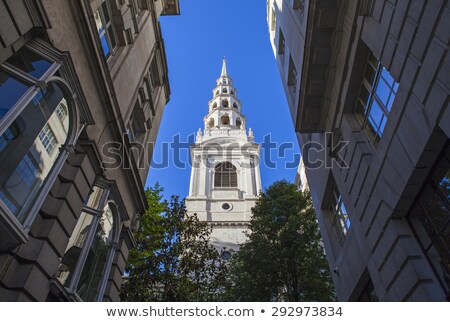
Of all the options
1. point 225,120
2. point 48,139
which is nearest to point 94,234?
point 48,139

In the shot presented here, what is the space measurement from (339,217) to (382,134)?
4.98 metres

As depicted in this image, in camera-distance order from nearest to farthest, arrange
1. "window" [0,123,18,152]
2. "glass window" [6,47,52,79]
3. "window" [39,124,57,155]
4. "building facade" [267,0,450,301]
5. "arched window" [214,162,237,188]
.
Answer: "window" [0,123,18,152]
"building facade" [267,0,450,301]
"glass window" [6,47,52,79]
"window" [39,124,57,155]
"arched window" [214,162,237,188]

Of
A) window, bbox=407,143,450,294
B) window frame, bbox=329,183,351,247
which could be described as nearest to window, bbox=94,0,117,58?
window frame, bbox=329,183,351,247

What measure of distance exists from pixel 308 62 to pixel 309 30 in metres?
0.97

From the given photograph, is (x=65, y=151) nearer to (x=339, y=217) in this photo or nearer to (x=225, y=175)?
(x=339, y=217)

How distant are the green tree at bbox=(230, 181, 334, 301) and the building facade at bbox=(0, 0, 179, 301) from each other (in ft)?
30.9

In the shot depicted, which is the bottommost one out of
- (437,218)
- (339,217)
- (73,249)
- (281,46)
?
(437,218)

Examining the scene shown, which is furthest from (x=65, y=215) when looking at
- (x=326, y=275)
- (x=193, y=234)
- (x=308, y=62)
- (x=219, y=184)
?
(x=219, y=184)

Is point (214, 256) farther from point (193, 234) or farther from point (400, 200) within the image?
point (400, 200)

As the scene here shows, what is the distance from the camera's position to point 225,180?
152 feet

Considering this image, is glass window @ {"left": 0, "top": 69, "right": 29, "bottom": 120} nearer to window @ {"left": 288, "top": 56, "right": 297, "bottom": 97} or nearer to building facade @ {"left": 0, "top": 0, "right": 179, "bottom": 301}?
building facade @ {"left": 0, "top": 0, "right": 179, "bottom": 301}

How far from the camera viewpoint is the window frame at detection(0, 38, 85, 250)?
5797mm

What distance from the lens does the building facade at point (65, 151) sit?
6.11 metres

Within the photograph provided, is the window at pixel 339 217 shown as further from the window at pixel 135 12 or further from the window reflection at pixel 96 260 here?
the window at pixel 135 12
